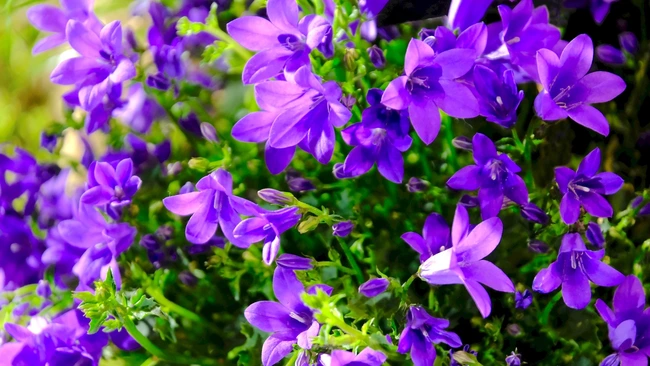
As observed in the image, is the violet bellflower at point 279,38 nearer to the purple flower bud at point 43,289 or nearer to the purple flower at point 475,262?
the purple flower at point 475,262

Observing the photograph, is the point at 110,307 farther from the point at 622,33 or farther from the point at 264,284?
the point at 622,33

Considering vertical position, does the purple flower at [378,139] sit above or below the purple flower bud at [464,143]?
above

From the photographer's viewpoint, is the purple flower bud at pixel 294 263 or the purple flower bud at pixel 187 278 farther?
the purple flower bud at pixel 187 278

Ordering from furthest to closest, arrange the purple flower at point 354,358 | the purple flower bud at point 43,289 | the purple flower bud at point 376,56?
the purple flower bud at point 43,289, the purple flower bud at point 376,56, the purple flower at point 354,358

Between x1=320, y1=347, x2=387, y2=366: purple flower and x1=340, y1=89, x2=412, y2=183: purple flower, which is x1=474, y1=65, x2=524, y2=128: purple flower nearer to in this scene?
x1=340, y1=89, x2=412, y2=183: purple flower

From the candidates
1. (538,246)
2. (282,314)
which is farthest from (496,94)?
(282,314)

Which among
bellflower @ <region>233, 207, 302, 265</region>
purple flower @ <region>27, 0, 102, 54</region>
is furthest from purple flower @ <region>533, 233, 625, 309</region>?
purple flower @ <region>27, 0, 102, 54</region>

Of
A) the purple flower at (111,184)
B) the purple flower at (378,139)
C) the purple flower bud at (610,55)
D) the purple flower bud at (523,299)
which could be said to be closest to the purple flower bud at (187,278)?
the purple flower at (111,184)
